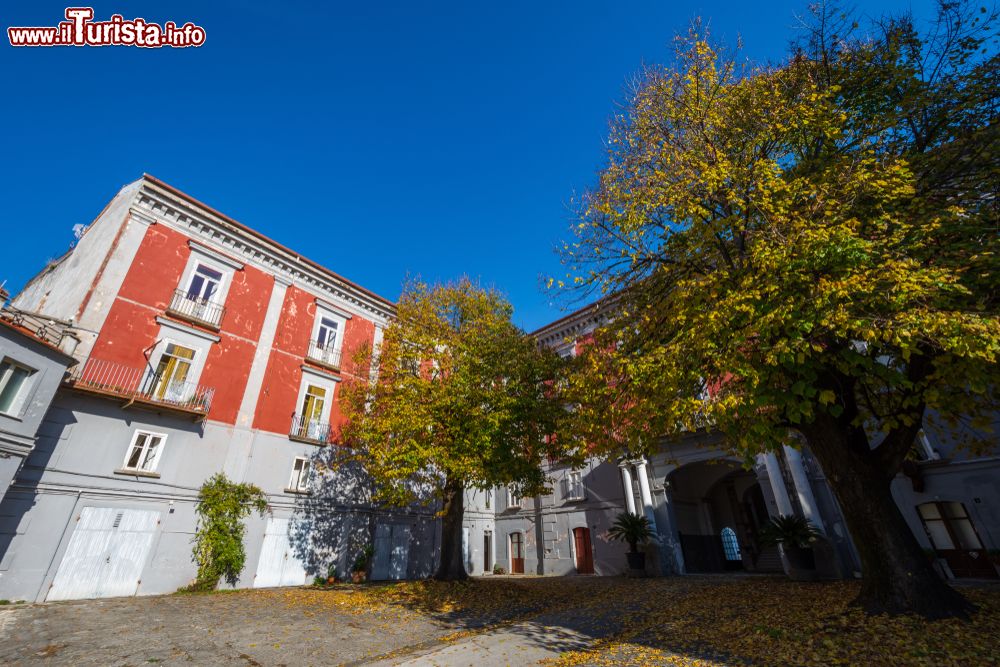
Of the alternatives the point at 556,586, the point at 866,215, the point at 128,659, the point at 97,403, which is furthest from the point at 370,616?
the point at 866,215

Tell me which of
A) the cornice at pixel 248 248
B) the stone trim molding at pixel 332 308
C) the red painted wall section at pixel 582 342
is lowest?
the red painted wall section at pixel 582 342

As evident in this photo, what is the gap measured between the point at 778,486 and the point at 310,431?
750 inches

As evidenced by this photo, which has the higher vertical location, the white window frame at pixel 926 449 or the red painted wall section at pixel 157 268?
the red painted wall section at pixel 157 268

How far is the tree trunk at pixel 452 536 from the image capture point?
15.3 metres

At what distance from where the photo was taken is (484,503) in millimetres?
25062

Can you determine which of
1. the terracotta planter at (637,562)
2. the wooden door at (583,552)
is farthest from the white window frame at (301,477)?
the terracotta planter at (637,562)

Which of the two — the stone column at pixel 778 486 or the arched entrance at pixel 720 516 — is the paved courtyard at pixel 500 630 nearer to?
the stone column at pixel 778 486

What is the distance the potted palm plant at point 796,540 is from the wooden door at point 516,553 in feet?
43.6

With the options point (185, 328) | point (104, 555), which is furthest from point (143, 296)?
point (104, 555)

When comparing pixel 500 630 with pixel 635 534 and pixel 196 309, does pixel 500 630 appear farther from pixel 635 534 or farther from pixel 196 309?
pixel 196 309

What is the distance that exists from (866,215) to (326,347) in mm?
20030

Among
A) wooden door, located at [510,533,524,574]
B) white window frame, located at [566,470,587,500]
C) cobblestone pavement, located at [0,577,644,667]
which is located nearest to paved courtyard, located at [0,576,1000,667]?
cobblestone pavement, located at [0,577,644,667]

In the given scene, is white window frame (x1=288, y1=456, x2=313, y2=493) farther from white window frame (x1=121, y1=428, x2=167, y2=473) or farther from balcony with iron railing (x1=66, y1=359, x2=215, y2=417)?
white window frame (x1=121, y1=428, x2=167, y2=473)

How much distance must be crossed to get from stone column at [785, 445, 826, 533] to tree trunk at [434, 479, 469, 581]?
12038 millimetres
